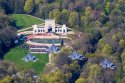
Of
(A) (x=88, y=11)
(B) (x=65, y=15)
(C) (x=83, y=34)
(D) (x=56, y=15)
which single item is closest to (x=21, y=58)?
(C) (x=83, y=34)

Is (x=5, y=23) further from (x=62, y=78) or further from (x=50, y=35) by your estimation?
(x=62, y=78)

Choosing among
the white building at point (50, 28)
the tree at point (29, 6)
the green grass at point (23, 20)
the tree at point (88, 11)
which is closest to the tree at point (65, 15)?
the white building at point (50, 28)

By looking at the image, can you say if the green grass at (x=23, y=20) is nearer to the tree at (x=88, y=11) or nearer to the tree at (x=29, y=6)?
the tree at (x=29, y=6)

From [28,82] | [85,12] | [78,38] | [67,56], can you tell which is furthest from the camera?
[85,12]

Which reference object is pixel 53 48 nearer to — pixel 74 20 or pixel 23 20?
pixel 74 20

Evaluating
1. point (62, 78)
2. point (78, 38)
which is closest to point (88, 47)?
point (78, 38)

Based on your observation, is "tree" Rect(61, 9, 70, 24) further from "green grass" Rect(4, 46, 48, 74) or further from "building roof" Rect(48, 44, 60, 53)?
"green grass" Rect(4, 46, 48, 74)
